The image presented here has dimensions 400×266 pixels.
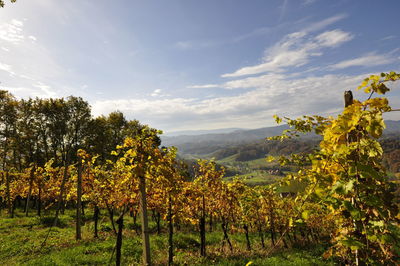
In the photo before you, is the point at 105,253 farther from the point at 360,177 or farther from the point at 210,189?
the point at 360,177

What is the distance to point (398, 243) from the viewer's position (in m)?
2.11

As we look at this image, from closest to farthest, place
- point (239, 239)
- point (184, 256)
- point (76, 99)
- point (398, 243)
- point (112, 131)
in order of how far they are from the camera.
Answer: point (398, 243) → point (184, 256) → point (239, 239) → point (76, 99) → point (112, 131)

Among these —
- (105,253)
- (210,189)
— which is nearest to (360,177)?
(210,189)

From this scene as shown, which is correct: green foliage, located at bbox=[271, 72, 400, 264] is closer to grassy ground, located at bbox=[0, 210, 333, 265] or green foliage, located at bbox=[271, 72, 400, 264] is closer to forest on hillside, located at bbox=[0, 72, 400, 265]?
forest on hillside, located at bbox=[0, 72, 400, 265]

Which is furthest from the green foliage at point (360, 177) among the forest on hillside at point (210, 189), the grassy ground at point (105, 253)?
the grassy ground at point (105, 253)

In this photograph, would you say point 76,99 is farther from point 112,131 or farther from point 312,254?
point 312,254

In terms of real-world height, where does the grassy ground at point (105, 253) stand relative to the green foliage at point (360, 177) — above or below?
below

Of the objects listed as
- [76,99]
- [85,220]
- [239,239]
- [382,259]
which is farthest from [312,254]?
[76,99]

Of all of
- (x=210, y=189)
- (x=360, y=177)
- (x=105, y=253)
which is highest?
(x=360, y=177)

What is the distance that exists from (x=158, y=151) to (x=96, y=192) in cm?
972

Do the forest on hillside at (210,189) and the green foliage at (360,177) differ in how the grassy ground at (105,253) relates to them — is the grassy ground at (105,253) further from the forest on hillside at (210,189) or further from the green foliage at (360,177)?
the green foliage at (360,177)

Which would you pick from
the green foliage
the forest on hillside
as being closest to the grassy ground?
the forest on hillside

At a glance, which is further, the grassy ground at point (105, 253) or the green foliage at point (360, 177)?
the grassy ground at point (105, 253)

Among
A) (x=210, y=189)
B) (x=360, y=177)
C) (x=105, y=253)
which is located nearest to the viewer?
(x=360, y=177)
